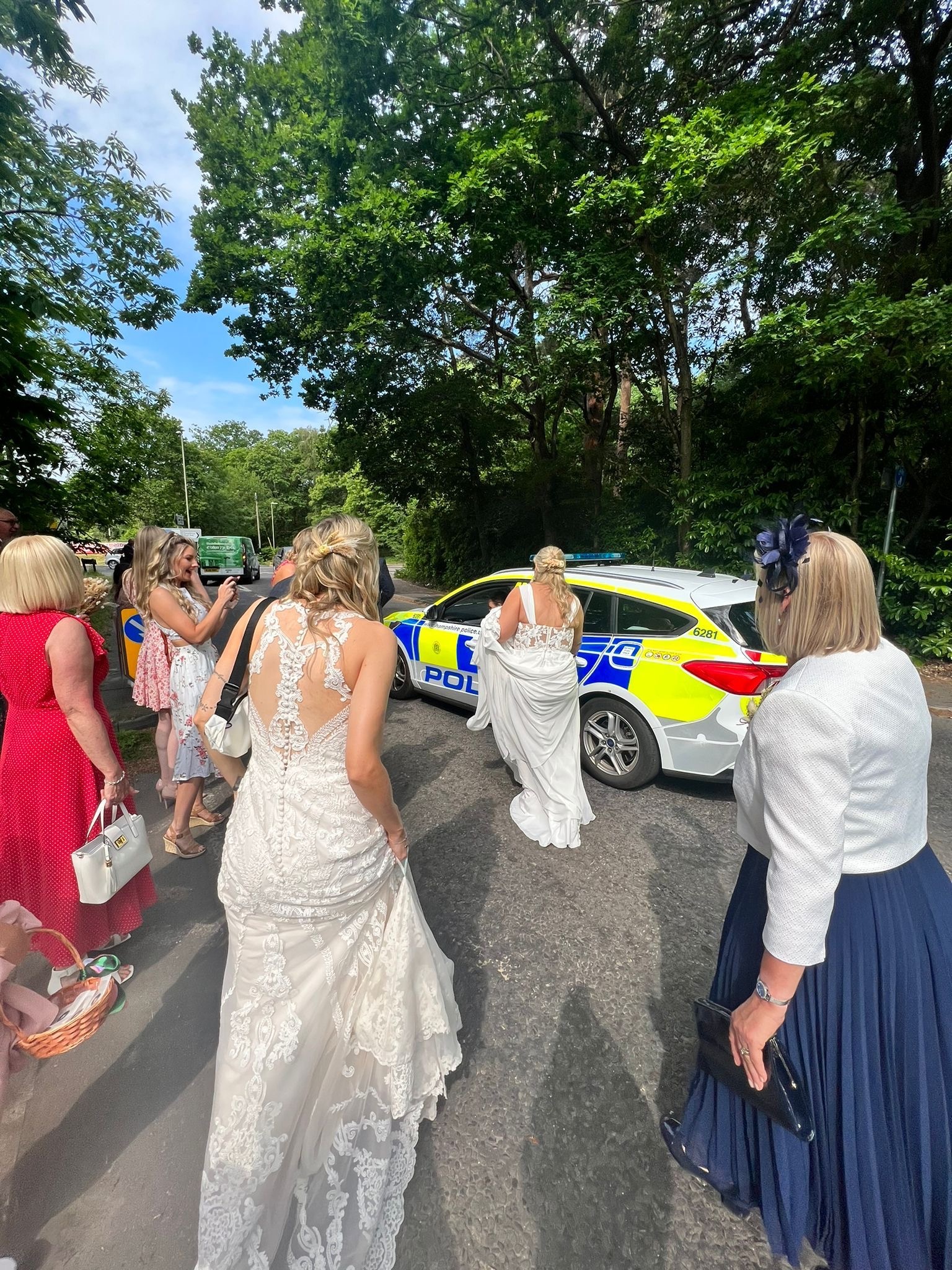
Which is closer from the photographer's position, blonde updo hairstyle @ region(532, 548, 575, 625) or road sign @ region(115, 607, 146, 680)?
blonde updo hairstyle @ region(532, 548, 575, 625)

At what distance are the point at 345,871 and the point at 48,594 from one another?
1.61m

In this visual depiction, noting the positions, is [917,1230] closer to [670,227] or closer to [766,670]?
[766,670]

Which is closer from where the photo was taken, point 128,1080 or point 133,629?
point 128,1080

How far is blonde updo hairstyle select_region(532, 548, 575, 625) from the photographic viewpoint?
381cm

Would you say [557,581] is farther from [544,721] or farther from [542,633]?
[544,721]

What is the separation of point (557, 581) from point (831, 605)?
8.27 ft

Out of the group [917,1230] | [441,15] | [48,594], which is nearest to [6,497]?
[48,594]

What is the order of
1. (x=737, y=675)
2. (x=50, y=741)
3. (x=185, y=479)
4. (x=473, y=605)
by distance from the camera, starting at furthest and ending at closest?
(x=185, y=479) < (x=473, y=605) < (x=737, y=675) < (x=50, y=741)

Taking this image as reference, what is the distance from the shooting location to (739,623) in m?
3.85

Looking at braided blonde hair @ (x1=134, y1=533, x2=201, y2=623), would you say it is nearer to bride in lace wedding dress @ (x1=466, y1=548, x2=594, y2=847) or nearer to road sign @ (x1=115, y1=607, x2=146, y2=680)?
road sign @ (x1=115, y1=607, x2=146, y2=680)

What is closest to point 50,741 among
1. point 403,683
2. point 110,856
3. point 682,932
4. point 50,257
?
point 110,856

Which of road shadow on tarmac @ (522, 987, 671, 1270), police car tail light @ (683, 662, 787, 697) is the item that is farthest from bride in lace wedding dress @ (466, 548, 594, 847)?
road shadow on tarmac @ (522, 987, 671, 1270)

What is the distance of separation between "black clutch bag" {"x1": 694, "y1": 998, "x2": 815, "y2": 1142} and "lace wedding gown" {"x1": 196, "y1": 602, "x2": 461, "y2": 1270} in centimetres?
92

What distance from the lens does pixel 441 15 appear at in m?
8.48
